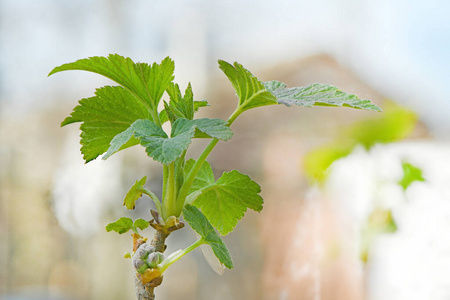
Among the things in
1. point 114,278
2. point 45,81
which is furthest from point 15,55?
point 114,278

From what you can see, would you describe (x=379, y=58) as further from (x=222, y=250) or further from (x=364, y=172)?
(x=222, y=250)

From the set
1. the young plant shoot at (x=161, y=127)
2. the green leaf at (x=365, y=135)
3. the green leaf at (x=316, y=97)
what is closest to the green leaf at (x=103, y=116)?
the young plant shoot at (x=161, y=127)

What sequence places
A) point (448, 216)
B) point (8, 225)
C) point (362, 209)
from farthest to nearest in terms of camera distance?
point (8, 225)
point (362, 209)
point (448, 216)

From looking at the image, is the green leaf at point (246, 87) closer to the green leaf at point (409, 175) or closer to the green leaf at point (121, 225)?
the green leaf at point (121, 225)

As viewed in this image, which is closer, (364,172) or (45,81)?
Answer: (364,172)

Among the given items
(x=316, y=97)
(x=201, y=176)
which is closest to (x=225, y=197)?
(x=201, y=176)

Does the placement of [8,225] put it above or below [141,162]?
below

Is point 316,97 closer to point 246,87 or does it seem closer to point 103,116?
point 246,87

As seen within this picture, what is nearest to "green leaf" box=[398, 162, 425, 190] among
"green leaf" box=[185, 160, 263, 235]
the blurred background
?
the blurred background
